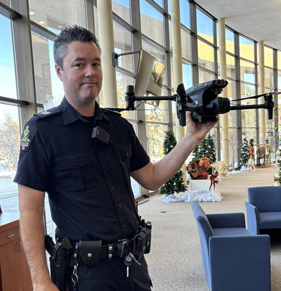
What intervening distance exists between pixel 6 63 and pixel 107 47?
244 cm

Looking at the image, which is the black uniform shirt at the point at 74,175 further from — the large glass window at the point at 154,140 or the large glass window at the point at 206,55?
the large glass window at the point at 206,55

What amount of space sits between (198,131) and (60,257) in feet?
2.48

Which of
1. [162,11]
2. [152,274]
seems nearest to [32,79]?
[152,274]

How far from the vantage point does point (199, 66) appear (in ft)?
43.0

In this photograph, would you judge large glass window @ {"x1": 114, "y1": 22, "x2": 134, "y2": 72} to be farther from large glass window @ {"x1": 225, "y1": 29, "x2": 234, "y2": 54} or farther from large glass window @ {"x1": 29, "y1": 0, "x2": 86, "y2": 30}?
large glass window @ {"x1": 225, "y1": 29, "x2": 234, "y2": 54}

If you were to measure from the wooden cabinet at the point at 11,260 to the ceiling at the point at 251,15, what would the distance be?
488 inches

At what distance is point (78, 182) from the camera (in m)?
1.20

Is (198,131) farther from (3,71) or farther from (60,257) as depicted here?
(3,71)

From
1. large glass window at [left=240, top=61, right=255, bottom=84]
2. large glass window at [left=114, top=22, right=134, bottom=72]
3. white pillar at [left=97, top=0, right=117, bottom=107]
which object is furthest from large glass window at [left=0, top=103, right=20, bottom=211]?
large glass window at [left=240, top=61, right=255, bottom=84]

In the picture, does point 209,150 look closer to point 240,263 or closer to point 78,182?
point 240,263

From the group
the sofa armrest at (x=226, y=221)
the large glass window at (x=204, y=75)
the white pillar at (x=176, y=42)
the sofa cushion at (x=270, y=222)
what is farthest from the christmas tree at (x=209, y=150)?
the sofa armrest at (x=226, y=221)

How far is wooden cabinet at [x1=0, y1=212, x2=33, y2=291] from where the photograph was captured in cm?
243

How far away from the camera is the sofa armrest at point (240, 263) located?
114 inches

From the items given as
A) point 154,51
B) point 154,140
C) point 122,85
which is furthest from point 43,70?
point 154,51
